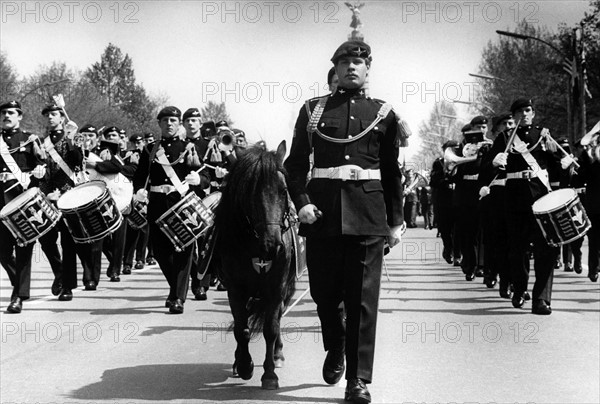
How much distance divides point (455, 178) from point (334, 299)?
421 inches

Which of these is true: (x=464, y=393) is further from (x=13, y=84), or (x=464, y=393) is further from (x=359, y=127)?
(x=13, y=84)

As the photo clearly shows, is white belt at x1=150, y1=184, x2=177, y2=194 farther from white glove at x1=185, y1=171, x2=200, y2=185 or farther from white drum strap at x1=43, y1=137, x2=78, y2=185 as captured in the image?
white drum strap at x1=43, y1=137, x2=78, y2=185

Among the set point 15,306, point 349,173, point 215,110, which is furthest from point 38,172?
point 215,110

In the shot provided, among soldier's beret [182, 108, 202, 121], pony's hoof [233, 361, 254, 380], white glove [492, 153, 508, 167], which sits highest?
soldier's beret [182, 108, 202, 121]

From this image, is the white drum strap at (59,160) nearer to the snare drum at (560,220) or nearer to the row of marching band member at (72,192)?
the row of marching band member at (72,192)

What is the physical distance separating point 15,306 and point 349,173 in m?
6.09

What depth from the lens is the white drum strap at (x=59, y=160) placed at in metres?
13.4

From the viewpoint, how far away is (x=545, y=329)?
10352mm

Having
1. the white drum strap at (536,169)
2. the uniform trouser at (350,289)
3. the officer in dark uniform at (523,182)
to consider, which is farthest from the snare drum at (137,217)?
the uniform trouser at (350,289)

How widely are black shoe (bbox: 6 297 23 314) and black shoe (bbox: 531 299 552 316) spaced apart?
18.0 feet

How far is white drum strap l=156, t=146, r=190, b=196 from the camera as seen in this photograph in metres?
12.3

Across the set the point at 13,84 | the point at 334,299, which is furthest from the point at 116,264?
the point at 13,84

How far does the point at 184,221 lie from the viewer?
11758mm

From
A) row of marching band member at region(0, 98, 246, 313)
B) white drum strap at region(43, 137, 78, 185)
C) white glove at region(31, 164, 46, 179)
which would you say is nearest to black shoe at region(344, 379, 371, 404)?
row of marching band member at region(0, 98, 246, 313)
